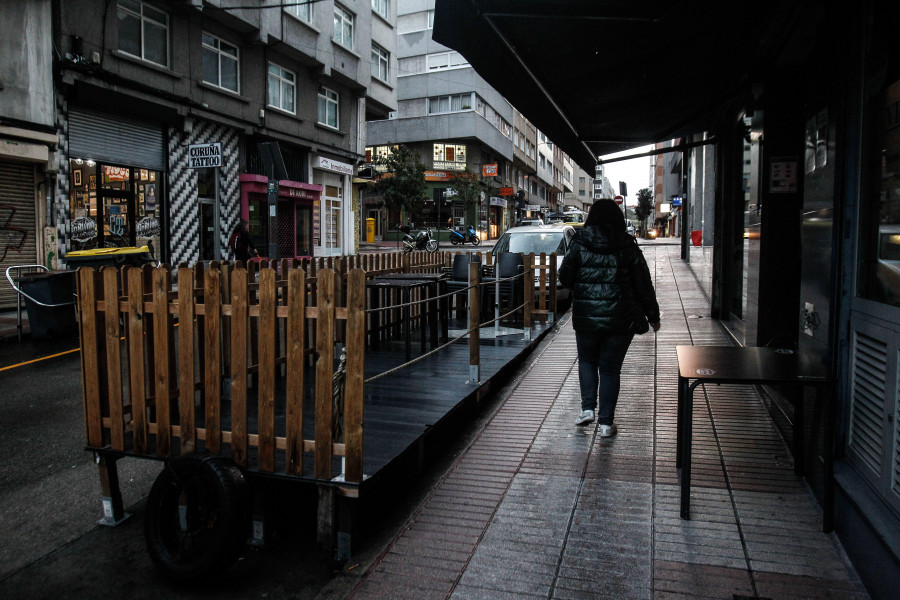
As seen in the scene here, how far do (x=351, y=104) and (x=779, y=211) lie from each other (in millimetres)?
24913

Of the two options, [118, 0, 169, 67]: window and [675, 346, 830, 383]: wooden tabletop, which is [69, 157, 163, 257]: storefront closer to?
[118, 0, 169, 67]: window

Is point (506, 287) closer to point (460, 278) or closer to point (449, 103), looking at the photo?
point (460, 278)

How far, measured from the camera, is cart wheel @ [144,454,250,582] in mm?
2930

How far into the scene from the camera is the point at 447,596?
2809 millimetres

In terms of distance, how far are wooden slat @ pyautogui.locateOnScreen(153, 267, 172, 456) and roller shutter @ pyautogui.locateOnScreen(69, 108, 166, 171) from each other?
14254 mm

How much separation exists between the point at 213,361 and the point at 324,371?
706 mm

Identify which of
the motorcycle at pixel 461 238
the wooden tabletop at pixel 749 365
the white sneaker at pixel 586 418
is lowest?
the white sneaker at pixel 586 418

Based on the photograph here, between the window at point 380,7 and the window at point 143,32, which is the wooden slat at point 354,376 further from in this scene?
the window at point 380,7

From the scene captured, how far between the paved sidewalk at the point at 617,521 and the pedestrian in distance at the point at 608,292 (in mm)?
467

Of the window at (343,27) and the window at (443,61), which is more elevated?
the window at (443,61)

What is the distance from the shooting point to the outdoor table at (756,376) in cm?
326

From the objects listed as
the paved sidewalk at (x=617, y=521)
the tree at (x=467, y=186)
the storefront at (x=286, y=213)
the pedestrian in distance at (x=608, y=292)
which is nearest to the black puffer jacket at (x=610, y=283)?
the pedestrian in distance at (x=608, y=292)

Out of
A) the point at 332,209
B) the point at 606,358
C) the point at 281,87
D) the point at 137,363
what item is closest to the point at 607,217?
the point at 606,358

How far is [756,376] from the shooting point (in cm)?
337
